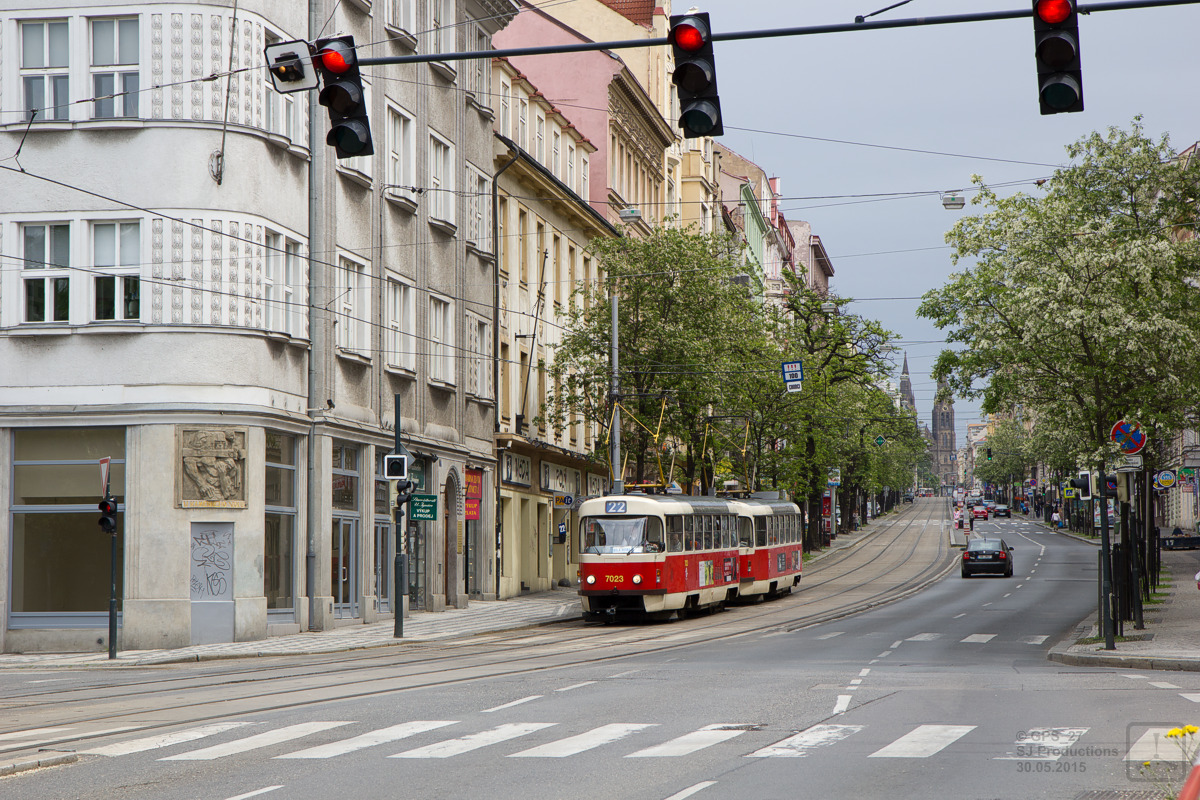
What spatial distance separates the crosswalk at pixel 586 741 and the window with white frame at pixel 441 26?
A: 2641cm

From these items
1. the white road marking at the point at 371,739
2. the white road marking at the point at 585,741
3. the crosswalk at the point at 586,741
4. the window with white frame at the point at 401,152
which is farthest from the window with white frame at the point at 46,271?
the white road marking at the point at 585,741

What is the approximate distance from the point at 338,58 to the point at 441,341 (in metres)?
25.6

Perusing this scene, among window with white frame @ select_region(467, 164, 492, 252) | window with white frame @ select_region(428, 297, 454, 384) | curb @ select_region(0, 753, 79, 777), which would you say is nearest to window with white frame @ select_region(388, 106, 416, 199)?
window with white frame @ select_region(428, 297, 454, 384)

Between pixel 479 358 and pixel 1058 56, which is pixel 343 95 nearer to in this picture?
pixel 1058 56

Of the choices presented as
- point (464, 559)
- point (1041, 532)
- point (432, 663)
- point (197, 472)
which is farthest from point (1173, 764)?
point (1041, 532)

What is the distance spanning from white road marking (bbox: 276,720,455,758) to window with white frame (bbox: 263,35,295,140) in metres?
17.5

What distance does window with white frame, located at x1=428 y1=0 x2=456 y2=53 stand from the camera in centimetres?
3712

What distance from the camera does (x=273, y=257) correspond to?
28562 mm

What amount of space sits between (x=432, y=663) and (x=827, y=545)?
210ft

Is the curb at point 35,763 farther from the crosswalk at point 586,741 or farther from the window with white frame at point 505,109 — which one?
the window with white frame at point 505,109

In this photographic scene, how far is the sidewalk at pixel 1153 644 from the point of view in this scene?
21008 millimetres

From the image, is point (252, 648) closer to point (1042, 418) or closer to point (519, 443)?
point (519, 443)

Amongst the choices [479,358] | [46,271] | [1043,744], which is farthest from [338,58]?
[479,358]

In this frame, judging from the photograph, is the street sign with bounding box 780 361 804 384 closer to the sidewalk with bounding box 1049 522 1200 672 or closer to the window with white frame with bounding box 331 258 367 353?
the sidewalk with bounding box 1049 522 1200 672
